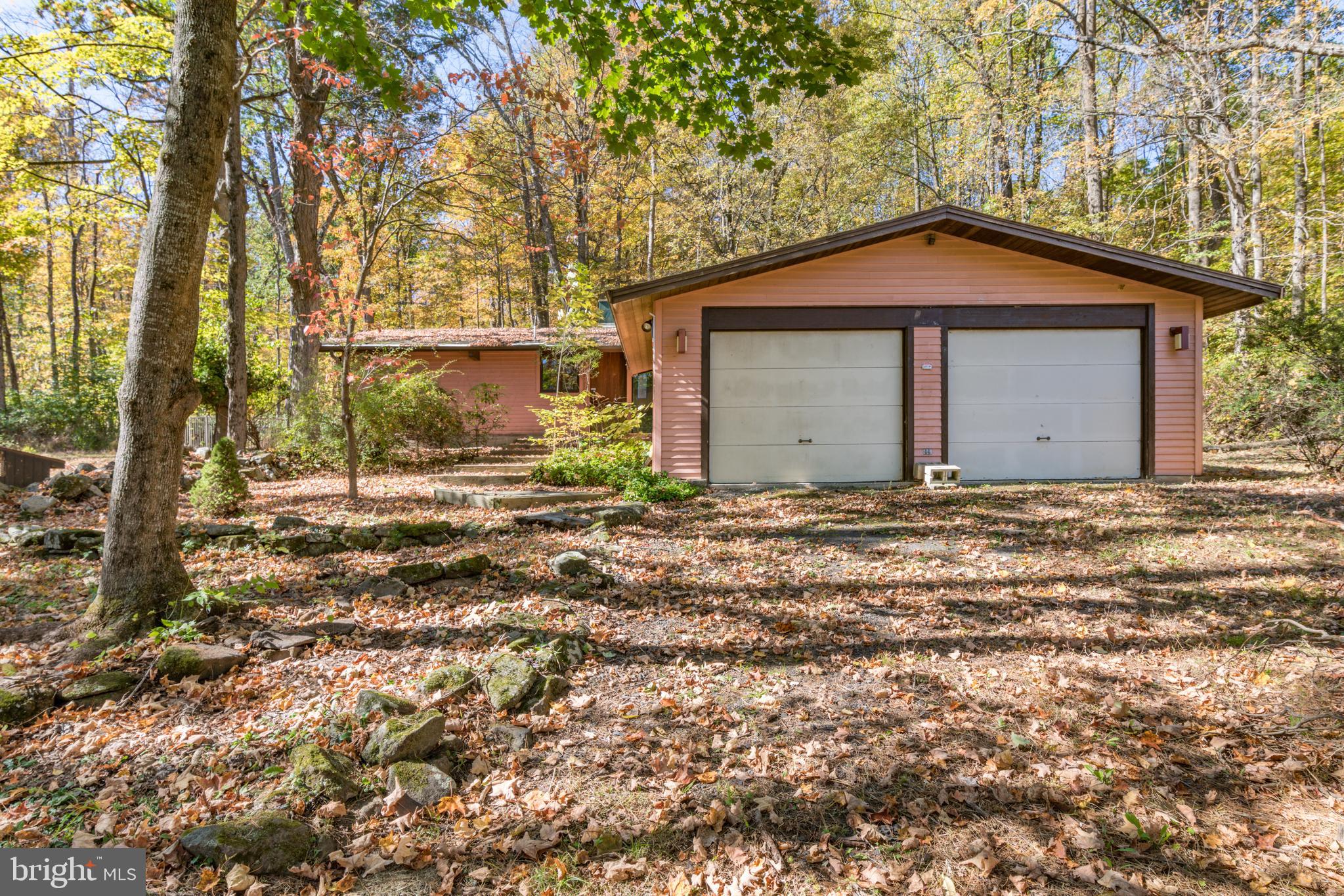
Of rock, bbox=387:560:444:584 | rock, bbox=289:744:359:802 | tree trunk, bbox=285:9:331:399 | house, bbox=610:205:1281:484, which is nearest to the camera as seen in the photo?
rock, bbox=289:744:359:802

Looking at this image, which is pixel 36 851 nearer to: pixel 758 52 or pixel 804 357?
pixel 758 52

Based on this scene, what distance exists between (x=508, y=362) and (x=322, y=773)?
15.1 meters

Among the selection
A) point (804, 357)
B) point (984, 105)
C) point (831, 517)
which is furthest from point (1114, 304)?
point (984, 105)

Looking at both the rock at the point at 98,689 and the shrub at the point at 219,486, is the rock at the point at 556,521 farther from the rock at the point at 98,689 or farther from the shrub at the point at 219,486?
the rock at the point at 98,689

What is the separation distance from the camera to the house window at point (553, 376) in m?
15.7

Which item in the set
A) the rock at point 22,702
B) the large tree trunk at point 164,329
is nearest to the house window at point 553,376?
the large tree trunk at point 164,329

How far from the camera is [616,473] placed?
9305mm

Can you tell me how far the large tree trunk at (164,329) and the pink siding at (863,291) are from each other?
20.5ft

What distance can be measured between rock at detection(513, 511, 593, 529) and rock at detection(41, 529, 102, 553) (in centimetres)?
347

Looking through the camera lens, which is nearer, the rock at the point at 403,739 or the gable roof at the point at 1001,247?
the rock at the point at 403,739

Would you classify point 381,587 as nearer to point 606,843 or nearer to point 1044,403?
point 606,843

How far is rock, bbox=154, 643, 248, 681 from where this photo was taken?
3037mm

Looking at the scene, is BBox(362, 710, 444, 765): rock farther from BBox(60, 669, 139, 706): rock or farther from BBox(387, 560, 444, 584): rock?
BBox(387, 560, 444, 584): rock

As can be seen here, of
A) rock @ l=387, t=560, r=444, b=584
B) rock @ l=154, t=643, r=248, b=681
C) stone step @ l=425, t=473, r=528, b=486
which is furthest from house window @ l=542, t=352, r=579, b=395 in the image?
rock @ l=154, t=643, r=248, b=681
